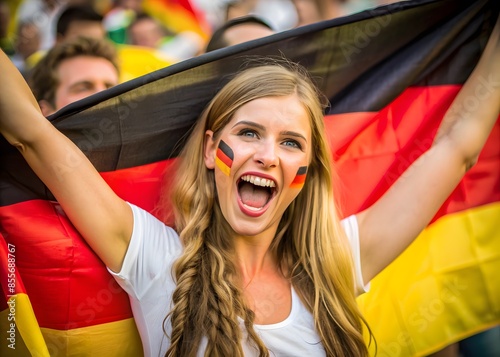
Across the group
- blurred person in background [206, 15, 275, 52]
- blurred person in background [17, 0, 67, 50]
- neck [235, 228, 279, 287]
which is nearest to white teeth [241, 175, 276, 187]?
neck [235, 228, 279, 287]

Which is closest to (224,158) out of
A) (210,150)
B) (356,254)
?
(210,150)

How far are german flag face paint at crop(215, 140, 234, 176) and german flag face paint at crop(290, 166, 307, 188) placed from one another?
232 millimetres

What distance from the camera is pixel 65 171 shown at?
6.32 ft

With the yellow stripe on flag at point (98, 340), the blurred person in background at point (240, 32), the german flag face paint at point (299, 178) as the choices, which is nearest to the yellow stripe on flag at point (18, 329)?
the yellow stripe on flag at point (98, 340)

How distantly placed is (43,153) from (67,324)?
1.94 ft

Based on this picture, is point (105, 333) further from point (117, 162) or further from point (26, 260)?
point (117, 162)

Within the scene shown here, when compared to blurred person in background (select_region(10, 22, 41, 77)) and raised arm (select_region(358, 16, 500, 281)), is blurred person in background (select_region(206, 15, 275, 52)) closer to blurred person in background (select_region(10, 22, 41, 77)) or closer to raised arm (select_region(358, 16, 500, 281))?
raised arm (select_region(358, 16, 500, 281))

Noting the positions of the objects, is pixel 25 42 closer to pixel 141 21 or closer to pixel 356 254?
pixel 141 21

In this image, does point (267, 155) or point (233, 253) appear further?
point (233, 253)

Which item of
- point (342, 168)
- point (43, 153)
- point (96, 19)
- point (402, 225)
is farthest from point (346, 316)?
point (96, 19)

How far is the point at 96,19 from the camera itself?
453 cm

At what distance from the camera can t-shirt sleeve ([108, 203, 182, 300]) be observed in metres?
2.02

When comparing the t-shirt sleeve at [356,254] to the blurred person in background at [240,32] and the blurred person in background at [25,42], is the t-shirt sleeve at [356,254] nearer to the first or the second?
the blurred person in background at [240,32]

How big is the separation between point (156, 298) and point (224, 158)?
0.51 metres
